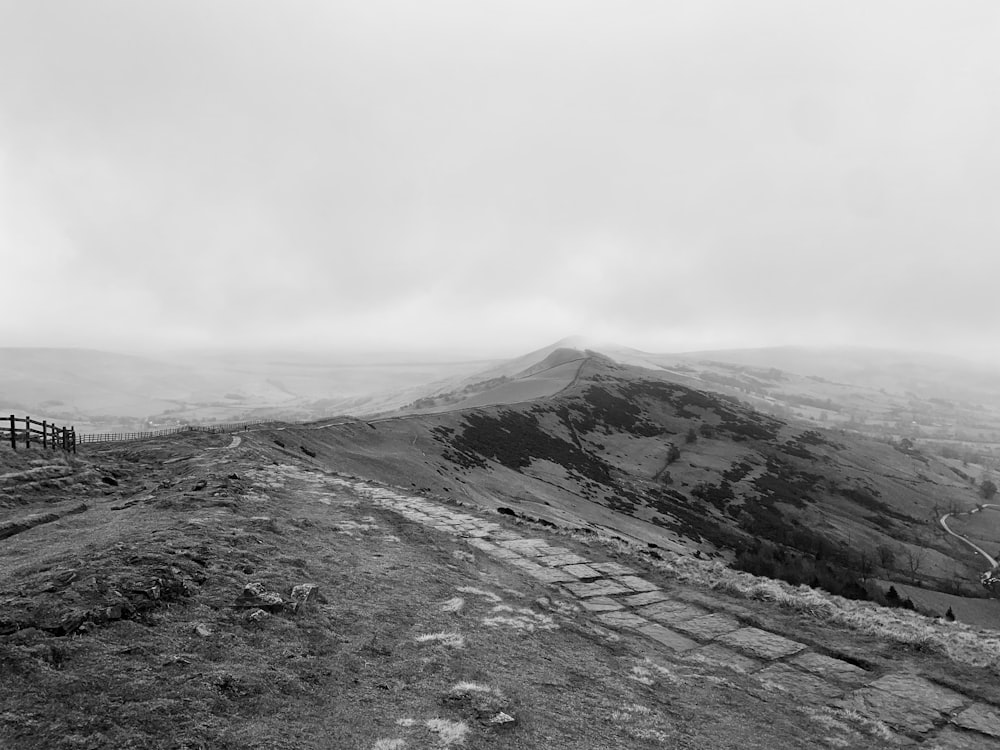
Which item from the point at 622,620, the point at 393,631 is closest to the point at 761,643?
the point at 622,620

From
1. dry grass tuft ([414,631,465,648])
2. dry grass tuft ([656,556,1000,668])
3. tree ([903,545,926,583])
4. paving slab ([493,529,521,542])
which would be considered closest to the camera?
dry grass tuft ([414,631,465,648])

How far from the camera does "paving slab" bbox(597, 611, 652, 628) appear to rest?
14.4 m

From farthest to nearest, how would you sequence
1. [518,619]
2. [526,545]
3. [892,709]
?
[526,545] < [518,619] < [892,709]

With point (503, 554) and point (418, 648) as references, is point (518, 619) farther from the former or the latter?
point (503, 554)

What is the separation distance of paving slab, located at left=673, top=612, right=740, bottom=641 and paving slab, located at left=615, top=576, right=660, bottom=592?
2.34 meters

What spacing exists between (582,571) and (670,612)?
3745 mm

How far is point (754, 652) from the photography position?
13180 mm

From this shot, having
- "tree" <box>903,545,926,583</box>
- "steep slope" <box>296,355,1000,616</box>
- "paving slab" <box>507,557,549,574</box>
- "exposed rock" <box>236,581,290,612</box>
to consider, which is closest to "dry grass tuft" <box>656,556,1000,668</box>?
"paving slab" <box>507,557,549,574</box>

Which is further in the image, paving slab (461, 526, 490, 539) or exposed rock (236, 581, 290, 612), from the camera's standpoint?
paving slab (461, 526, 490, 539)

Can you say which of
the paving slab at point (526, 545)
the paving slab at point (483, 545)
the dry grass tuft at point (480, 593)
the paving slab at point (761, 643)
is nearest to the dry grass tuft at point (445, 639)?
the dry grass tuft at point (480, 593)

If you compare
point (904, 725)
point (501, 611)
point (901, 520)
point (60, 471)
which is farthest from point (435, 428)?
point (901, 520)

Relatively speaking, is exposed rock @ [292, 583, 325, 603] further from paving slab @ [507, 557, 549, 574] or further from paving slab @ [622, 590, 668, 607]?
paving slab @ [622, 590, 668, 607]

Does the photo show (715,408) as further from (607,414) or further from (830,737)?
(830,737)

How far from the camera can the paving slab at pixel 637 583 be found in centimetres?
1739
